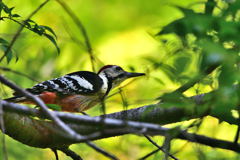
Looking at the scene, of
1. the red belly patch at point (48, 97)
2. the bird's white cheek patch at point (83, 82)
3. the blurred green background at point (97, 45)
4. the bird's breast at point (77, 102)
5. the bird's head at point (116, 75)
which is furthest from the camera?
the blurred green background at point (97, 45)

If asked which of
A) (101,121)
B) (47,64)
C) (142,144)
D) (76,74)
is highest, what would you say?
(47,64)

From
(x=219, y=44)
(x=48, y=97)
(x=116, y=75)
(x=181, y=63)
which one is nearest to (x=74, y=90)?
(x=48, y=97)

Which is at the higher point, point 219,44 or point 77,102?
point 77,102

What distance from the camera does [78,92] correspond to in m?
4.96

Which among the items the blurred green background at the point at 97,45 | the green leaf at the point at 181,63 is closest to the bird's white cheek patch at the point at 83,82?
the blurred green background at the point at 97,45

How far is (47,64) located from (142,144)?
169 centimetres

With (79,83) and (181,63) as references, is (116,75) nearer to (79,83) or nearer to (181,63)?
(79,83)

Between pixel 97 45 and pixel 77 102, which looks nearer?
pixel 77 102

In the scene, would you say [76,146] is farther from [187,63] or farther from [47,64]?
[187,63]

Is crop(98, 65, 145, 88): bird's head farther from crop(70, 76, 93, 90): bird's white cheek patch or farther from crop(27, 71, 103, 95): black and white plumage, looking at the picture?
crop(70, 76, 93, 90): bird's white cheek patch

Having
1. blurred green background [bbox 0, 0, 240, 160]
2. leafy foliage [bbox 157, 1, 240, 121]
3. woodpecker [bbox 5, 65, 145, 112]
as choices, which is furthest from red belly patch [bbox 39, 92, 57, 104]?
leafy foliage [bbox 157, 1, 240, 121]

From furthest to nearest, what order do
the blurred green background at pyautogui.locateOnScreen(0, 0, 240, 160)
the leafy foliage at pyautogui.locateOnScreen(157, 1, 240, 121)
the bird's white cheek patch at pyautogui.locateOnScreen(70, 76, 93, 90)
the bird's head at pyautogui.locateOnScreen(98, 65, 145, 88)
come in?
the blurred green background at pyautogui.locateOnScreen(0, 0, 240, 160) → the bird's head at pyautogui.locateOnScreen(98, 65, 145, 88) → the bird's white cheek patch at pyautogui.locateOnScreen(70, 76, 93, 90) → the leafy foliage at pyautogui.locateOnScreen(157, 1, 240, 121)

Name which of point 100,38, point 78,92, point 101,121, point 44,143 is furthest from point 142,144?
point 100,38

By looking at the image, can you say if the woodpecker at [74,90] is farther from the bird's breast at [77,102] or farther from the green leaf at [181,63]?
the green leaf at [181,63]
